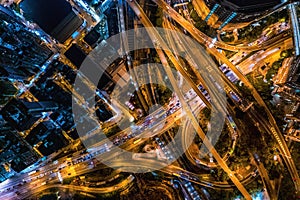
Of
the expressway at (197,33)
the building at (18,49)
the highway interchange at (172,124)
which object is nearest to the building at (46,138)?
the highway interchange at (172,124)

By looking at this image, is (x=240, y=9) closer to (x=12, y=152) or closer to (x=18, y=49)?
(x=18, y=49)

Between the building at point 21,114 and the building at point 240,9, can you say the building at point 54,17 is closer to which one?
the building at point 21,114

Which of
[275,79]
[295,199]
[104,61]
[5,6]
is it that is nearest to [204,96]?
[275,79]

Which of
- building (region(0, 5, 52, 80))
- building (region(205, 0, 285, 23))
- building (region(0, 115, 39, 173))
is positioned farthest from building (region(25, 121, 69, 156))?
building (region(205, 0, 285, 23))

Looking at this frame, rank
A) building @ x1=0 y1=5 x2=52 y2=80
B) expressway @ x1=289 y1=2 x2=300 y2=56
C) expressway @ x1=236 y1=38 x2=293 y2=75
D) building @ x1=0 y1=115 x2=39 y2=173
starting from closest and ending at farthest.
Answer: expressway @ x1=289 y1=2 x2=300 y2=56, building @ x1=0 y1=5 x2=52 y2=80, building @ x1=0 y1=115 x2=39 y2=173, expressway @ x1=236 y1=38 x2=293 y2=75

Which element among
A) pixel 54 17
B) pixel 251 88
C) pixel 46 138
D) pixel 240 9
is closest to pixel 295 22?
pixel 240 9

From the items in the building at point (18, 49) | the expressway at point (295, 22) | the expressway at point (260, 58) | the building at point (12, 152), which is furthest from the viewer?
the expressway at point (260, 58)

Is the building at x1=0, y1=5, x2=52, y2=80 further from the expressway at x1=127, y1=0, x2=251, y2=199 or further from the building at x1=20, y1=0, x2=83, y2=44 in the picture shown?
the expressway at x1=127, y1=0, x2=251, y2=199

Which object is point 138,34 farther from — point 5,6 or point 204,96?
point 5,6

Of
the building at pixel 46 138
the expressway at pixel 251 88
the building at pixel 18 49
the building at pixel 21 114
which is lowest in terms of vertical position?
the expressway at pixel 251 88
